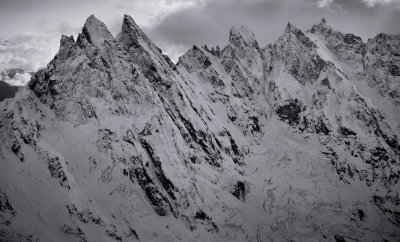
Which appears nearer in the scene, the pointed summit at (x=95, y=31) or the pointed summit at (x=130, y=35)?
the pointed summit at (x=95, y=31)

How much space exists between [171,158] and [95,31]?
65.8m

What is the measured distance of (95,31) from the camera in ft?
547

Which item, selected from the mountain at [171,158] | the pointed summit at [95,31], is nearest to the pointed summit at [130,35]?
the mountain at [171,158]

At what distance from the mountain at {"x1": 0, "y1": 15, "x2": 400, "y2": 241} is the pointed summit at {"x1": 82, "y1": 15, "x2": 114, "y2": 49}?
22.9 inches

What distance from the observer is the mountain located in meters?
113

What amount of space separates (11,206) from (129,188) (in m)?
35.5

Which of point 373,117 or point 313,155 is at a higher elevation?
point 373,117

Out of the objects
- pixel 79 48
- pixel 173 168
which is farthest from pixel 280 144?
pixel 79 48

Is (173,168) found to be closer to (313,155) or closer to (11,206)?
(11,206)

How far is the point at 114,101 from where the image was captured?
5635 inches

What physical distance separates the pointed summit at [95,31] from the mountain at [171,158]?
58 cm

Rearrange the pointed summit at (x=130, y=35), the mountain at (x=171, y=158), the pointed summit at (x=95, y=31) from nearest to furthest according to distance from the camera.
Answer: the mountain at (x=171, y=158) → the pointed summit at (x=95, y=31) → the pointed summit at (x=130, y=35)

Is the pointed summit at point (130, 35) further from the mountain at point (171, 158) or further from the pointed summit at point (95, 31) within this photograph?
the pointed summit at point (95, 31)

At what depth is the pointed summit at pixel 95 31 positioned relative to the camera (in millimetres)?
164125
